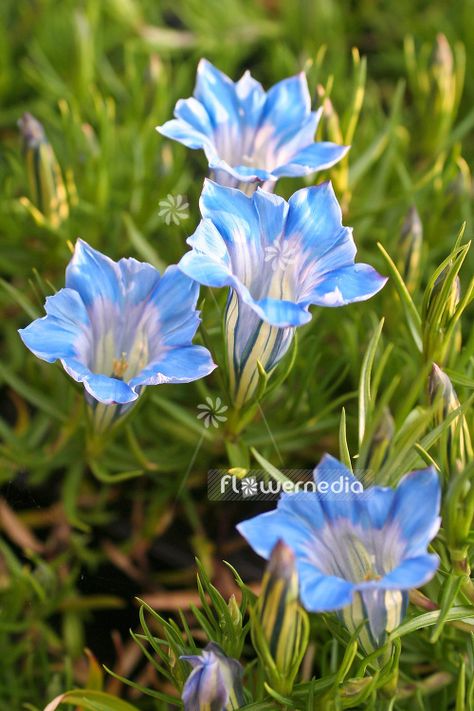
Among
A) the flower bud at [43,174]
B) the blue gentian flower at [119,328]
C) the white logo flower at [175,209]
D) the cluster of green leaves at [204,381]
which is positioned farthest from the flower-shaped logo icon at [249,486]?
the flower bud at [43,174]

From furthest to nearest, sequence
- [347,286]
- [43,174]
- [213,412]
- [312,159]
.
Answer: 1. [43,174]
2. [213,412]
3. [312,159]
4. [347,286]

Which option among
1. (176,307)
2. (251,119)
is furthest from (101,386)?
(251,119)

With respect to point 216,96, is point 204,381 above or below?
below

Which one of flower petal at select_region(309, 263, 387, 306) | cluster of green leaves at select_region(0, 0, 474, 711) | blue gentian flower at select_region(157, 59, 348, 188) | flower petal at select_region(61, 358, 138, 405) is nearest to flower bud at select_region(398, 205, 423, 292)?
cluster of green leaves at select_region(0, 0, 474, 711)

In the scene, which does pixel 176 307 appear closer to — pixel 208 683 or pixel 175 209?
pixel 175 209

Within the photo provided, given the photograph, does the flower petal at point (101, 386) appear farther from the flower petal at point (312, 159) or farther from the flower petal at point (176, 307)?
the flower petal at point (312, 159)

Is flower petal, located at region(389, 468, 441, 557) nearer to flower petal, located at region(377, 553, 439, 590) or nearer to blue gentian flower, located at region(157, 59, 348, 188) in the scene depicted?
flower petal, located at region(377, 553, 439, 590)
